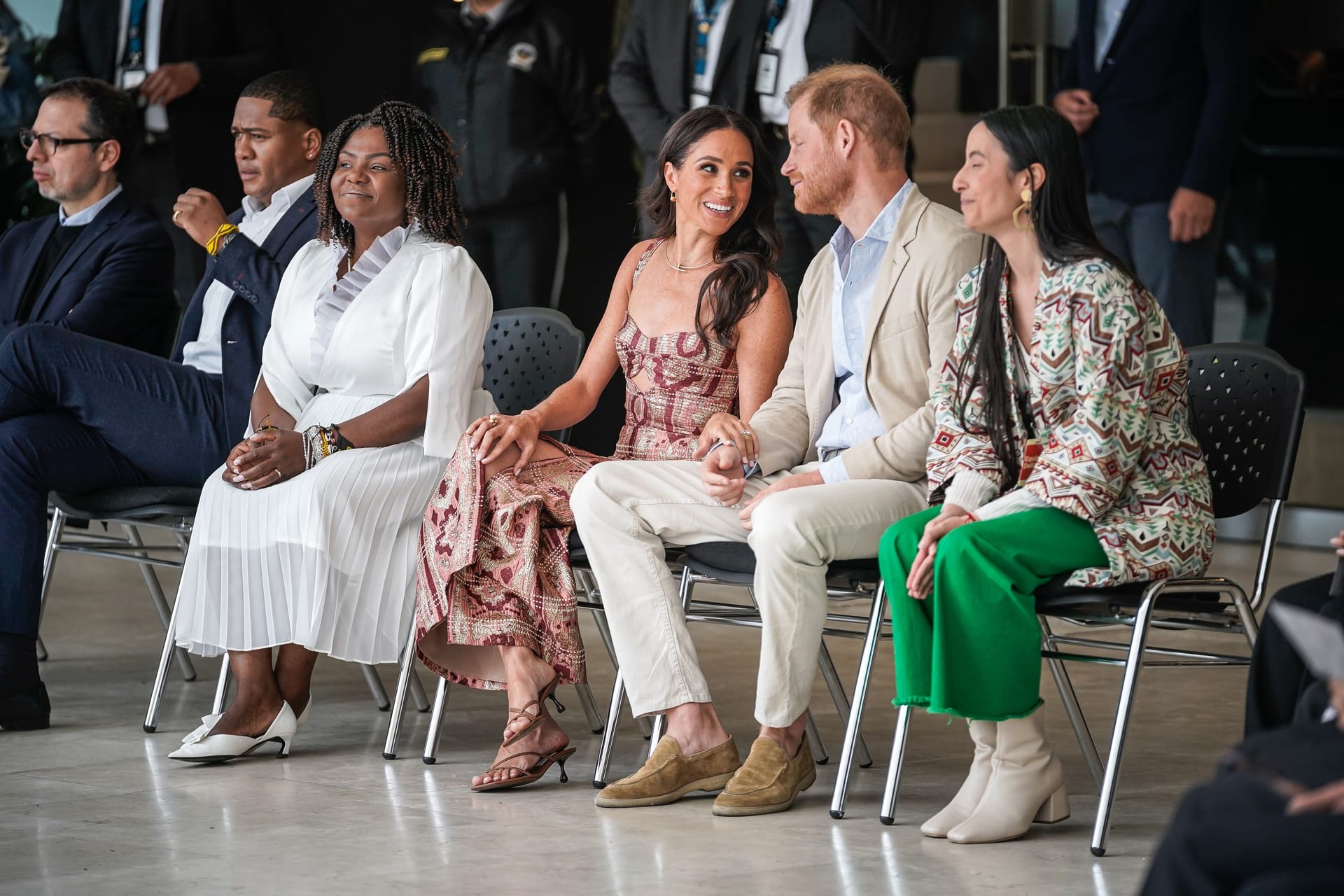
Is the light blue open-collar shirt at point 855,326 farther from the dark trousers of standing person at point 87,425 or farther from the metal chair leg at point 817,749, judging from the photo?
the dark trousers of standing person at point 87,425

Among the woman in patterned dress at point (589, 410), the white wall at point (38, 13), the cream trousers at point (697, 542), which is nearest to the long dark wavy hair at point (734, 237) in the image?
the woman in patterned dress at point (589, 410)

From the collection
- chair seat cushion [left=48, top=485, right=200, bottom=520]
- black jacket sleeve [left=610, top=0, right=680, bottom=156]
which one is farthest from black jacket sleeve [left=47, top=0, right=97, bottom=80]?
chair seat cushion [left=48, top=485, right=200, bottom=520]

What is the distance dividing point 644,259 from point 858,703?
1.28 metres

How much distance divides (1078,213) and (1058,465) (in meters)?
0.49

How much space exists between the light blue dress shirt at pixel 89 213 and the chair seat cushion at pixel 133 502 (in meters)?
0.89

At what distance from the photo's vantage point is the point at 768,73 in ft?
22.7

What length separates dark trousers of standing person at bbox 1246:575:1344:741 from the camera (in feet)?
9.35

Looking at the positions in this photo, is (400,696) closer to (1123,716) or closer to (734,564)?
(734,564)

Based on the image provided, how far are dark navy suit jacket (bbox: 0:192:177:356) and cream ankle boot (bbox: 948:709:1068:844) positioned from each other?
2.83 meters

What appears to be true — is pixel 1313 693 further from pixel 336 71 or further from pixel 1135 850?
pixel 336 71

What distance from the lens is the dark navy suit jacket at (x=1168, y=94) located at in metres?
6.42

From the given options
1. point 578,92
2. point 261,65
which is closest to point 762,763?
point 578,92

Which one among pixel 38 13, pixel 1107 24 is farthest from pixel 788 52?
pixel 38 13

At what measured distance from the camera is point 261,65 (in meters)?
7.97
